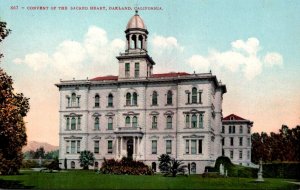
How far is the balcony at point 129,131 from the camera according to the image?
45.3 meters

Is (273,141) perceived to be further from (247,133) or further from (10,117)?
(10,117)

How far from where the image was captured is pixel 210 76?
43.5 metres

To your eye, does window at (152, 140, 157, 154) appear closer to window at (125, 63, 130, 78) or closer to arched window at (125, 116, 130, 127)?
arched window at (125, 116, 130, 127)

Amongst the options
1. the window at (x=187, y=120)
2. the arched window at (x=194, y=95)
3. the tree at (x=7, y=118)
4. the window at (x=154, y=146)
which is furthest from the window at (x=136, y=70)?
the tree at (x=7, y=118)

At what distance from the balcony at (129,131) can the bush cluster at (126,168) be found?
21.7 ft

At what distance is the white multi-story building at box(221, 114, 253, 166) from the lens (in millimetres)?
71438

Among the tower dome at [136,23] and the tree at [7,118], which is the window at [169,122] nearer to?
the tower dome at [136,23]

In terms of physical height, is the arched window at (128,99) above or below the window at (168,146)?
above

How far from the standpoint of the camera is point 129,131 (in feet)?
149

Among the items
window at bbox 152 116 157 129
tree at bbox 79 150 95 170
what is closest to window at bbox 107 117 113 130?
tree at bbox 79 150 95 170

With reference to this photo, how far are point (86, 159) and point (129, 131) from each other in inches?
229

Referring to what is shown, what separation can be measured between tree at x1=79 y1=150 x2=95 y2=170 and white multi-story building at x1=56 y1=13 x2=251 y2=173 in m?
0.82

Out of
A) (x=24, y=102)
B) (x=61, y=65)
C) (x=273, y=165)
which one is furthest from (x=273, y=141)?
(x=24, y=102)

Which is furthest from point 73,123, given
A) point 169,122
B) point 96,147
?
point 169,122
